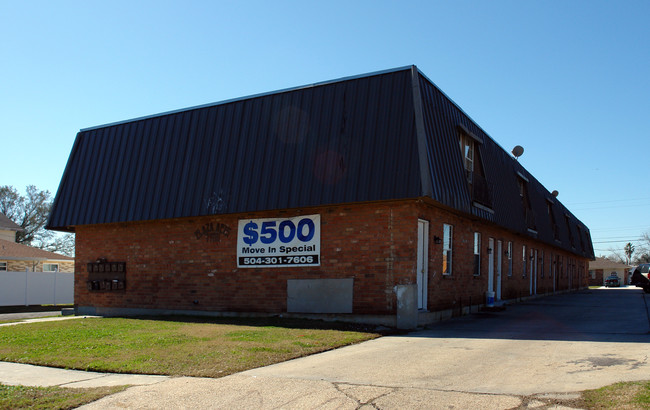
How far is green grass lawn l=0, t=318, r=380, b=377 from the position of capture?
8.30m

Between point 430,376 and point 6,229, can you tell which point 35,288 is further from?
point 430,376

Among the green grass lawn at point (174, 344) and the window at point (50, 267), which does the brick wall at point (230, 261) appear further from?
the window at point (50, 267)

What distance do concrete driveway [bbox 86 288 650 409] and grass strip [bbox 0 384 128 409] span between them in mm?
243

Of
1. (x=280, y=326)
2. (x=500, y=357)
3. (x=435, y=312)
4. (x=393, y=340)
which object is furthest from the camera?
(x=435, y=312)

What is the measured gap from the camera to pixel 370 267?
44.4ft

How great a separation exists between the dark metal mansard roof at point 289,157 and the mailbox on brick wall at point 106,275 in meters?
1.54

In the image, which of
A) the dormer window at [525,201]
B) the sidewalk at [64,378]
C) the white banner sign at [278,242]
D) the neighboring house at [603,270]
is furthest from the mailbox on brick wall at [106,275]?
the neighboring house at [603,270]

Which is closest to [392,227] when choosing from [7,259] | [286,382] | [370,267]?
[370,267]

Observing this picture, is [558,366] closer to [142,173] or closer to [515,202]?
[142,173]

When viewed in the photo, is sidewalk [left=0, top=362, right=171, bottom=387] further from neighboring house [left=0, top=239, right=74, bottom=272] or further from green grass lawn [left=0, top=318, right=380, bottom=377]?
neighboring house [left=0, top=239, right=74, bottom=272]

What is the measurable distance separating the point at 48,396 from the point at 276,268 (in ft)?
29.1

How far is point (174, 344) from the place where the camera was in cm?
1009

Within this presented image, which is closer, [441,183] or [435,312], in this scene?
[441,183]

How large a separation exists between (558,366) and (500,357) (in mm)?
1056
